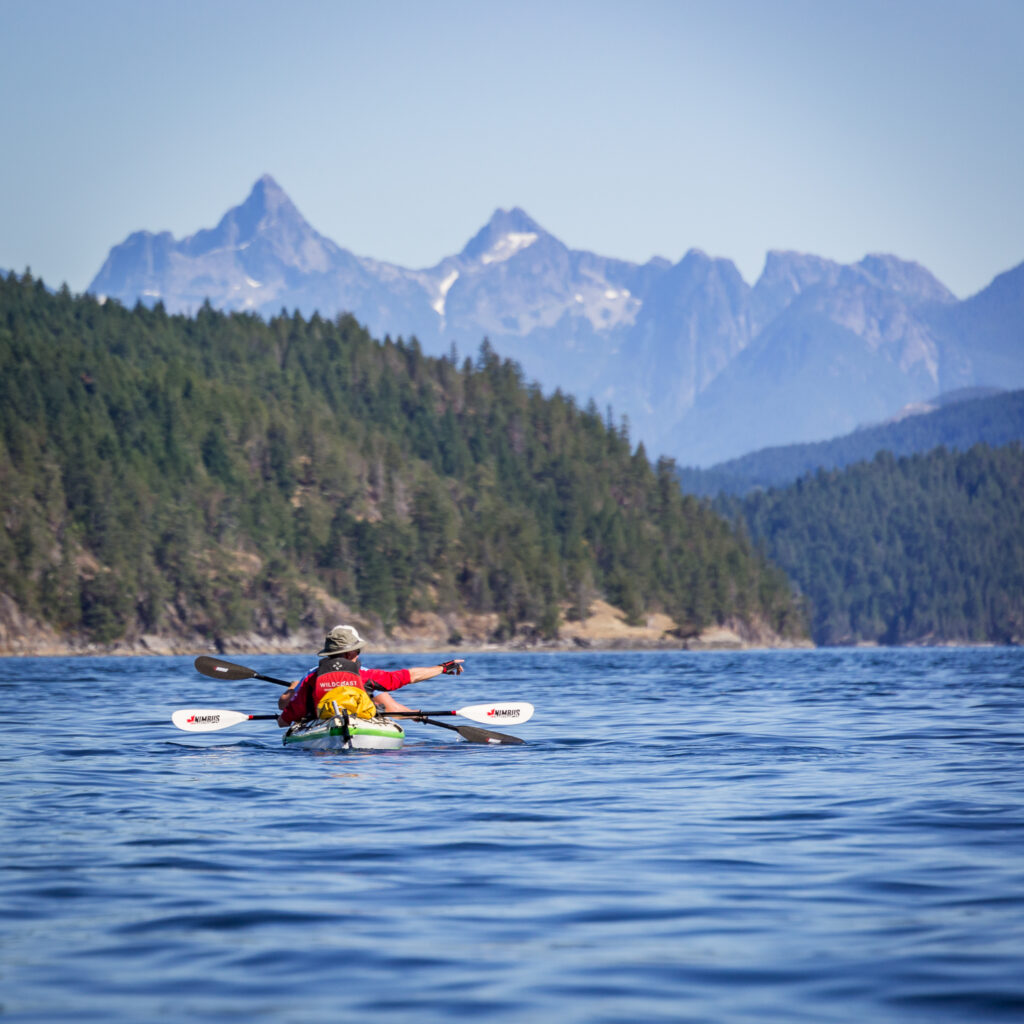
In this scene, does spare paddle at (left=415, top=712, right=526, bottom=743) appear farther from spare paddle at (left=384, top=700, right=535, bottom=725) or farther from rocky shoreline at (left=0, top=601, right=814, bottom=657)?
rocky shoreline at (left=0, top=601, right=814, bottom=657)

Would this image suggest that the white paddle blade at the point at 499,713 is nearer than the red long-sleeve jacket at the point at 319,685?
No

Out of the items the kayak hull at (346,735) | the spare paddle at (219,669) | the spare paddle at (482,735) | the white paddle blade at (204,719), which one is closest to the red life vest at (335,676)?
the kayak hull at (346,735)

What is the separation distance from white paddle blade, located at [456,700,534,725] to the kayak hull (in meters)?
2.43

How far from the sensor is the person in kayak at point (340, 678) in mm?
23766

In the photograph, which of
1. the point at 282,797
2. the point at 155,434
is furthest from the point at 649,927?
the point at 155,434

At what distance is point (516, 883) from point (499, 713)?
48.4ft

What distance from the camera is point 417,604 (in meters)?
166

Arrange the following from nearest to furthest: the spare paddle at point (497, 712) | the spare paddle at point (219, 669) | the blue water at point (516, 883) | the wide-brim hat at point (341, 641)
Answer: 1. the blue water at point (516, 883)
2. the wide-brim hat at point (341, 641)
3. the spare paddle at point (497, 712)
4. the spare paddle at point (219, 669)

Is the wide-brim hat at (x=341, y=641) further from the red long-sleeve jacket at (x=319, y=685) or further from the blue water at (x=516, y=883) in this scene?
the blue water at (x=516, y=883)

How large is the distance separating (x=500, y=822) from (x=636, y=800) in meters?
2.61

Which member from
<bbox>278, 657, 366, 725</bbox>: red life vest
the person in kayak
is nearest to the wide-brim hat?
the person in kayak

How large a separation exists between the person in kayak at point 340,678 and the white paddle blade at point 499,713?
127cm

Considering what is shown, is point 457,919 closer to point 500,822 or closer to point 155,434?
point 500,822

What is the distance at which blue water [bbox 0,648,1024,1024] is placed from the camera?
370 inches
